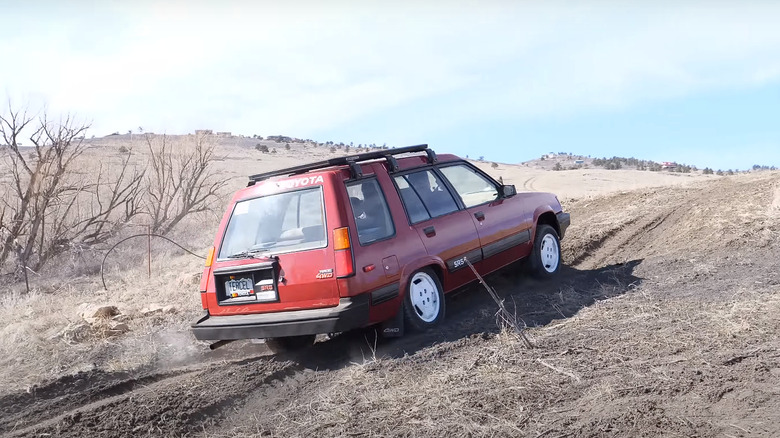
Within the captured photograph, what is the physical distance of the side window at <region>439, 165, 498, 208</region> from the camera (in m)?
7.25

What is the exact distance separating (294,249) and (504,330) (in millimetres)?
1849

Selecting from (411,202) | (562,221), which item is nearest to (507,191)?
(562,221)

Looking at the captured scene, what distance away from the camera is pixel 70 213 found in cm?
1694

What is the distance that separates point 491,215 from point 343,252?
2.32 metres

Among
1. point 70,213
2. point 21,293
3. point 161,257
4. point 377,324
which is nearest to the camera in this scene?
point 377,324

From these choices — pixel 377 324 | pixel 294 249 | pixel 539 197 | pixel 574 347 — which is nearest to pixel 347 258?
pixel 294 249

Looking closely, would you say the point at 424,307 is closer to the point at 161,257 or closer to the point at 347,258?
the point at 347,258

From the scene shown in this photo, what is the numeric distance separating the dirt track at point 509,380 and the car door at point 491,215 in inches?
19.7

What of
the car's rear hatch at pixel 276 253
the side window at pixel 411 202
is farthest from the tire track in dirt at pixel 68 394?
the side window at pixel 411 202

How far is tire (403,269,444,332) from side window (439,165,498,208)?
1108 mm

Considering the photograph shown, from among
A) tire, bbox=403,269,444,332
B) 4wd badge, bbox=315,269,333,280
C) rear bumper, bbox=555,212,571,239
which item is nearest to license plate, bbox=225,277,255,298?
4wd badge, bbox=315,269,333,280

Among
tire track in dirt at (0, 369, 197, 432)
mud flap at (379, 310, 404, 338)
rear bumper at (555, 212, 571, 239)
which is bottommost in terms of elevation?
tire track in dirt at (0, 369, 197, 432)

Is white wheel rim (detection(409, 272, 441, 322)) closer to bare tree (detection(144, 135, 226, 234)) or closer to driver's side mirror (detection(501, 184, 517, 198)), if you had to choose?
driver's side mirror (detection(501, 184, 517, 198))

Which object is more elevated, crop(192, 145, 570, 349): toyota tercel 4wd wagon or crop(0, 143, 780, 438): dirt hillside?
crop(192, 145, 570, 349): toyota tercel 4wd wagon
